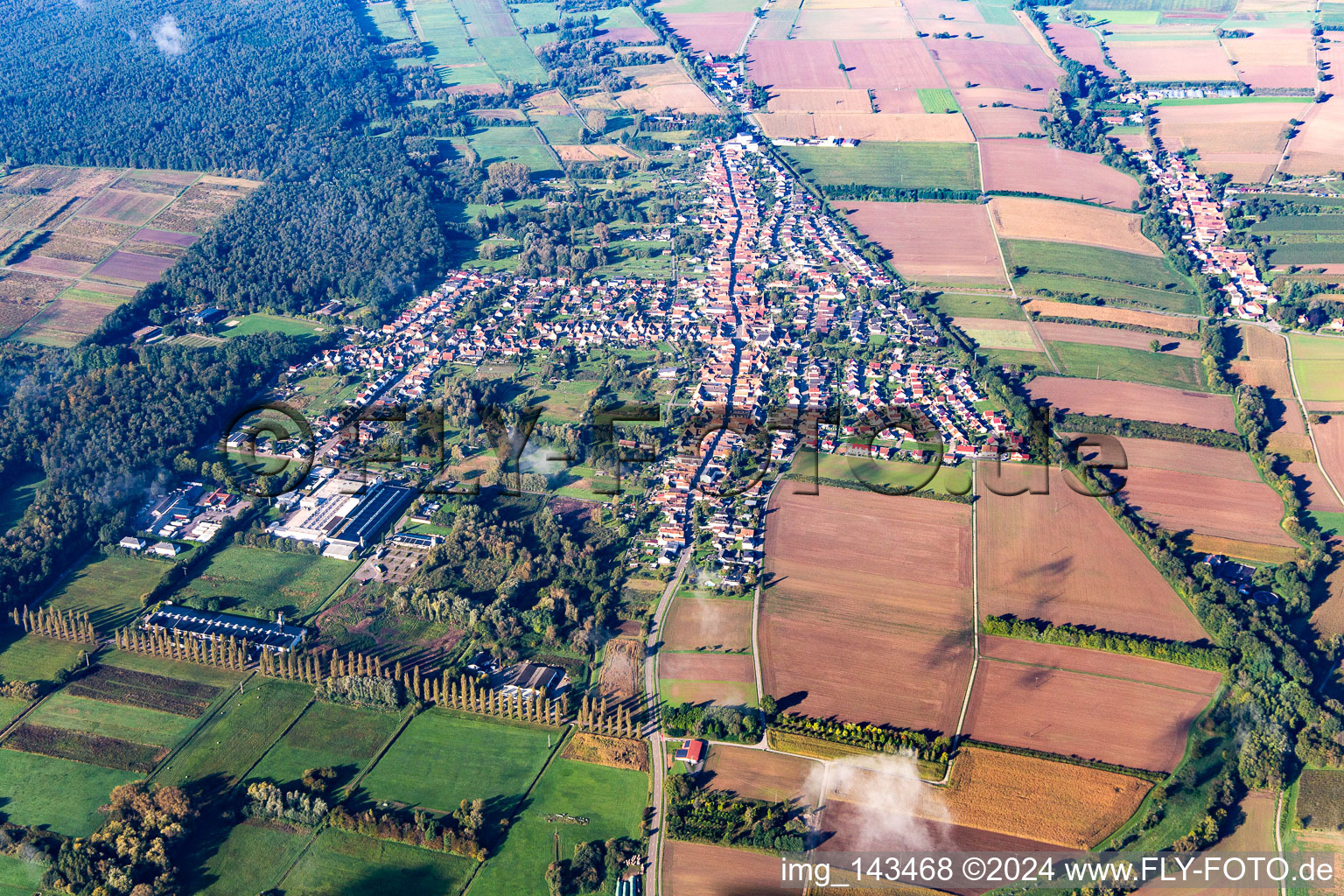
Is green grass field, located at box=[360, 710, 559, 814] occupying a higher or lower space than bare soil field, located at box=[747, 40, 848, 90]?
lower

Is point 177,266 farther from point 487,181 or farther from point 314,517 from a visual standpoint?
point 314,517

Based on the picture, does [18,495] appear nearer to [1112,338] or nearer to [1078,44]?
[1112,338]

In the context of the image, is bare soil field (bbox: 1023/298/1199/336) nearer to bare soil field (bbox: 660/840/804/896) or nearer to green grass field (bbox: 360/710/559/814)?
green grass field (bbox: 360/710/559/814)

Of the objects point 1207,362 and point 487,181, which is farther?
point 487,181

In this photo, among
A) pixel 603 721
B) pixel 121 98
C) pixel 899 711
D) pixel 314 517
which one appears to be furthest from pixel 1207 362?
pixel 121 98

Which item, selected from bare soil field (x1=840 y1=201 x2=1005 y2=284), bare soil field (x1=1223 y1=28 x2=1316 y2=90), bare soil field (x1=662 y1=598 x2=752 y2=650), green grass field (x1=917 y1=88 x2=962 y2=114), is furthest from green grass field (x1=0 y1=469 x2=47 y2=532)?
bare soil field (x1=1223 y1=28 x2=1316 y2=90)

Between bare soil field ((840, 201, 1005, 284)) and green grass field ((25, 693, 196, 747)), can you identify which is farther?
bare soil field ((840, 201, 1005, 284))
